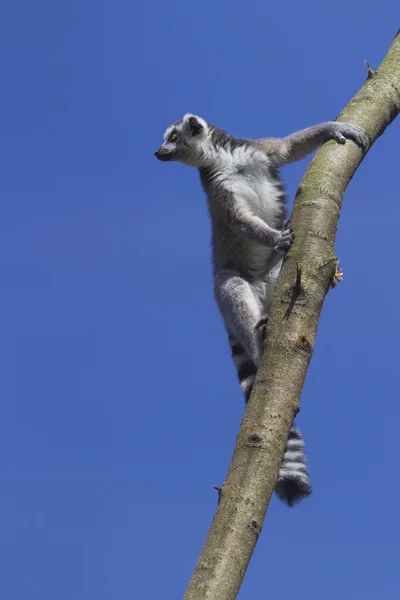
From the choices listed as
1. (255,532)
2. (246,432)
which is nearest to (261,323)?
(246,432)

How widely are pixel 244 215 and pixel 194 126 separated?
1.57 m

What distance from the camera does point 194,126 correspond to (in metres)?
8.20

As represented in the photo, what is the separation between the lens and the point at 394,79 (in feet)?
20.3

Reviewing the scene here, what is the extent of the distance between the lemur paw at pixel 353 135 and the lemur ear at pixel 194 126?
2.71 m

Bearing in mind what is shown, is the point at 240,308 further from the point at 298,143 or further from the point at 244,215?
the point at 298,143

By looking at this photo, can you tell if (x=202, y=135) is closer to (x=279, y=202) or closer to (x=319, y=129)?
(x=279, y=202)

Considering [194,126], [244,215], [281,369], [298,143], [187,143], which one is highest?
[194,126]

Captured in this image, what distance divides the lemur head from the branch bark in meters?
2.41

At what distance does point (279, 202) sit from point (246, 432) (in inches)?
154

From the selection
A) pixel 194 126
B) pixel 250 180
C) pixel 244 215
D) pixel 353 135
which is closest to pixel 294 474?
pixel 353 135

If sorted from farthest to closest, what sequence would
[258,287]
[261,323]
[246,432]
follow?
[258,287]
[261,323]
[246,432]

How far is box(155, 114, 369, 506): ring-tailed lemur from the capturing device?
6.81m

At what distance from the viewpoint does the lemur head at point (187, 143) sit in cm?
805

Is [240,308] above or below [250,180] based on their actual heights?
below
